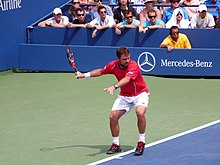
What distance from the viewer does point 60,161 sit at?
975cm

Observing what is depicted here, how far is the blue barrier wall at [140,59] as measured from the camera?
1645 cm

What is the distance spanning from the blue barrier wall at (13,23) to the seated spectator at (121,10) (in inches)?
96.7

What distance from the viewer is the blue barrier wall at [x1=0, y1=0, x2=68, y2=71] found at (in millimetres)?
17805

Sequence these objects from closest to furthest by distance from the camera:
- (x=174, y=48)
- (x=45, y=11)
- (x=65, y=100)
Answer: (x=65, y=100), (x=174, y=48), (x=45, y=11)

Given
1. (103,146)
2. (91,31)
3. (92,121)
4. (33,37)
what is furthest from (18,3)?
(103,146)

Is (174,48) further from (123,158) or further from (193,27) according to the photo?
(123,158)

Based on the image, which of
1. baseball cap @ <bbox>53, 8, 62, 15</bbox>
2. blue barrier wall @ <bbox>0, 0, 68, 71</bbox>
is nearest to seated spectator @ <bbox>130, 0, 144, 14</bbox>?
baseball cap @ <bbox>53, 8, 62, 15</bbox>

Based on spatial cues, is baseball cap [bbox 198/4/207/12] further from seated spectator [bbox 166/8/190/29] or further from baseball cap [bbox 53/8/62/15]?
baseball cap [bbox 53/8/62/15]

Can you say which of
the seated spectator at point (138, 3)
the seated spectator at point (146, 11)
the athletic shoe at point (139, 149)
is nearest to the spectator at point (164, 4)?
the seated spectator at point (146, 11)

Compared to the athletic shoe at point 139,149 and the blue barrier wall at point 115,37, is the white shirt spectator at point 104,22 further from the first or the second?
the athletic shoe at point 139,149

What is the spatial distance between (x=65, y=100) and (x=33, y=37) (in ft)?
15.6

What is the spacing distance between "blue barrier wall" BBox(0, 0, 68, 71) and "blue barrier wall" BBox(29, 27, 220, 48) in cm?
38

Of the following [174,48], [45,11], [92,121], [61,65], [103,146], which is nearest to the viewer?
[103,146]

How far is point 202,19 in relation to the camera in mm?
17141
